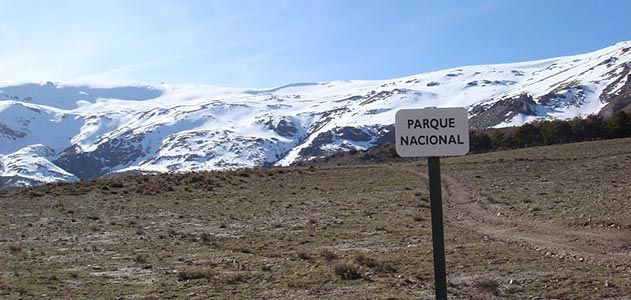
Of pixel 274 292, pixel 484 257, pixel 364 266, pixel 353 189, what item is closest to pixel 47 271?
pixel 274 292

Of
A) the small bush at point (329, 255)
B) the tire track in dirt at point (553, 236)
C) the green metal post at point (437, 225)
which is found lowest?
the tire track in dirt at point (553, 236)

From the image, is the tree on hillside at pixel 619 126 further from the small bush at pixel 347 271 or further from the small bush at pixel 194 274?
the small bush at pixel 194 274

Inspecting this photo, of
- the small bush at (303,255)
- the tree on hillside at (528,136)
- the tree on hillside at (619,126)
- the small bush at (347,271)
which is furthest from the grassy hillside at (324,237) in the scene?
the tree on hillside at (528,136)

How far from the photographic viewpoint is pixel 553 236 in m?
20.1

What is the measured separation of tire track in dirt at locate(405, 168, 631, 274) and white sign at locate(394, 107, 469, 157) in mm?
8349

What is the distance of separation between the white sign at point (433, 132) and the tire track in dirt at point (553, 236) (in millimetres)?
8349

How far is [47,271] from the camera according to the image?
700 inches

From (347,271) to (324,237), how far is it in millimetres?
6982

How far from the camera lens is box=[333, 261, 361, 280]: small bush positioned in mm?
15281

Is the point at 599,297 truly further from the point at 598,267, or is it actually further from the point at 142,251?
the point at 142,251

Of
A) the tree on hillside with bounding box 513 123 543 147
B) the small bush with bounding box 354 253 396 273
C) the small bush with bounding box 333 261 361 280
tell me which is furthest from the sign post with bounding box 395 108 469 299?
the tree on hillside with bounding box 513 123 543 147

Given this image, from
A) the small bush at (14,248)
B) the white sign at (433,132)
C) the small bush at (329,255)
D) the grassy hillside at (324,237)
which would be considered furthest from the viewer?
the small bush at (14,248)

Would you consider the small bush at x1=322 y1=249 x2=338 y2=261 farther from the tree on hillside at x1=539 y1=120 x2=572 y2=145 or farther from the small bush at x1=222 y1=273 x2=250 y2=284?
the tree on hillside at x1=539 y1=120 x2=572 y2=145

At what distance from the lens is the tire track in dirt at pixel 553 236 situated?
54.2ft
